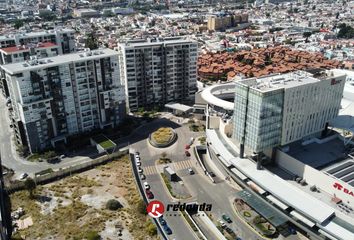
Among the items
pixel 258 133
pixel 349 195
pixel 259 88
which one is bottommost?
pixel 349 195

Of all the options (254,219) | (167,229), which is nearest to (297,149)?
(254,219)

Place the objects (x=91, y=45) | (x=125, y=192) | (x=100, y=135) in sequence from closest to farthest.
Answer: (x=125, y=192) → (x=100, y=135) → (x=91, y=45)

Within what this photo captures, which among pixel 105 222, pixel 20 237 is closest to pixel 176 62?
pixel 105 222

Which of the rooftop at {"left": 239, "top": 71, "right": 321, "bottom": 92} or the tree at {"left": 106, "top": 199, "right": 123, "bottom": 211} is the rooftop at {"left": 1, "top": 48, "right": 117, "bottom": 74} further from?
the rooftop at {"left": 239, "top": 71, "right": 321, "bottom": 92}

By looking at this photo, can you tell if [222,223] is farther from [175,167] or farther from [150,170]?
[150,170]

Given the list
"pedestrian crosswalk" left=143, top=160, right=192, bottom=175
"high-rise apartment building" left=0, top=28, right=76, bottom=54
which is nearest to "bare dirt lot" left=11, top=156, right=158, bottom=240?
"pedestrian crosswalk" left=143, top=160, right=192, bottom=175

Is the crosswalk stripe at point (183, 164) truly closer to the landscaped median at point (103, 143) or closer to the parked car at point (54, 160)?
the landscaped median at point (103, 143)

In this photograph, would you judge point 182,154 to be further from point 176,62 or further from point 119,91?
point 176,62

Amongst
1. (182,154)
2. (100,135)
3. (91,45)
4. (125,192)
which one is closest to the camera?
(125,192)
